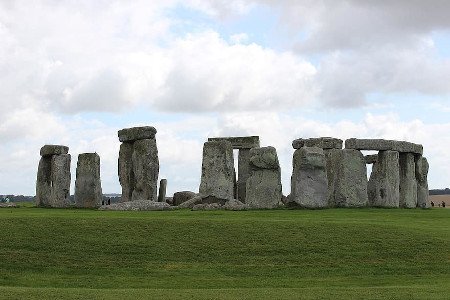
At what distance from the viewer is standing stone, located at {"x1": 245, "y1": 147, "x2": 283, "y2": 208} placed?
32469 millimetres

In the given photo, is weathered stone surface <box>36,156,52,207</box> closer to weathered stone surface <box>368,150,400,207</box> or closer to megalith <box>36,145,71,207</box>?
megalith <box>36,145,71,207</box>

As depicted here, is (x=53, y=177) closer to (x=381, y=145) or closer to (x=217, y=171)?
(x=217, y=171)

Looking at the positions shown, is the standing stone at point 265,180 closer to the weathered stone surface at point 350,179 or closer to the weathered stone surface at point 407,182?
the weathered stone surface at point 350,179

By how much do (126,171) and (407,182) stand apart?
13.8 metres

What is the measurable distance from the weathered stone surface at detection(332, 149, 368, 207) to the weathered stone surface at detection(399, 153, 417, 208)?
13.0 feet

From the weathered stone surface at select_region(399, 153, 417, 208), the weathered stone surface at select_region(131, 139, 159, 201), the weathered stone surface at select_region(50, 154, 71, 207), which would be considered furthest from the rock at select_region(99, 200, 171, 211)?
the weathered stone surface at select_region(399, 153, 417, 208)

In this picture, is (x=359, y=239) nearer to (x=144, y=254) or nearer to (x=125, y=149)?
(x=144, y=254)

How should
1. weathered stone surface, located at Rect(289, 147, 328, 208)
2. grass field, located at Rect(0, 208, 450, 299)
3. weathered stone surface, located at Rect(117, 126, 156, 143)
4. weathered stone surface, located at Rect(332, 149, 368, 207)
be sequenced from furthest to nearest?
weathered stone surface, located at Rect(117, 126, 156, 143)
weathered stone surface, located at Rect(332, 149, 368, 207)
weathered stone surface, located at Rect(289, 147, 328, 208)
grass field, located at Rect(0, 208, 450, 299)

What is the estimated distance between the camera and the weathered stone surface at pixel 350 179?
34906 millimetres

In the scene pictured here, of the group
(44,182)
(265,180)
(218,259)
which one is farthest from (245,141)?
(218,259)

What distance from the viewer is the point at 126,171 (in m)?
37.3

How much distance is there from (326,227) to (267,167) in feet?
30.3

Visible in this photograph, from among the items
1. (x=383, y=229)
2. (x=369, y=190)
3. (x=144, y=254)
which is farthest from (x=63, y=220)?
(x=369, y=190)

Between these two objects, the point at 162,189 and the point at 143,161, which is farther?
the point at 162,189
